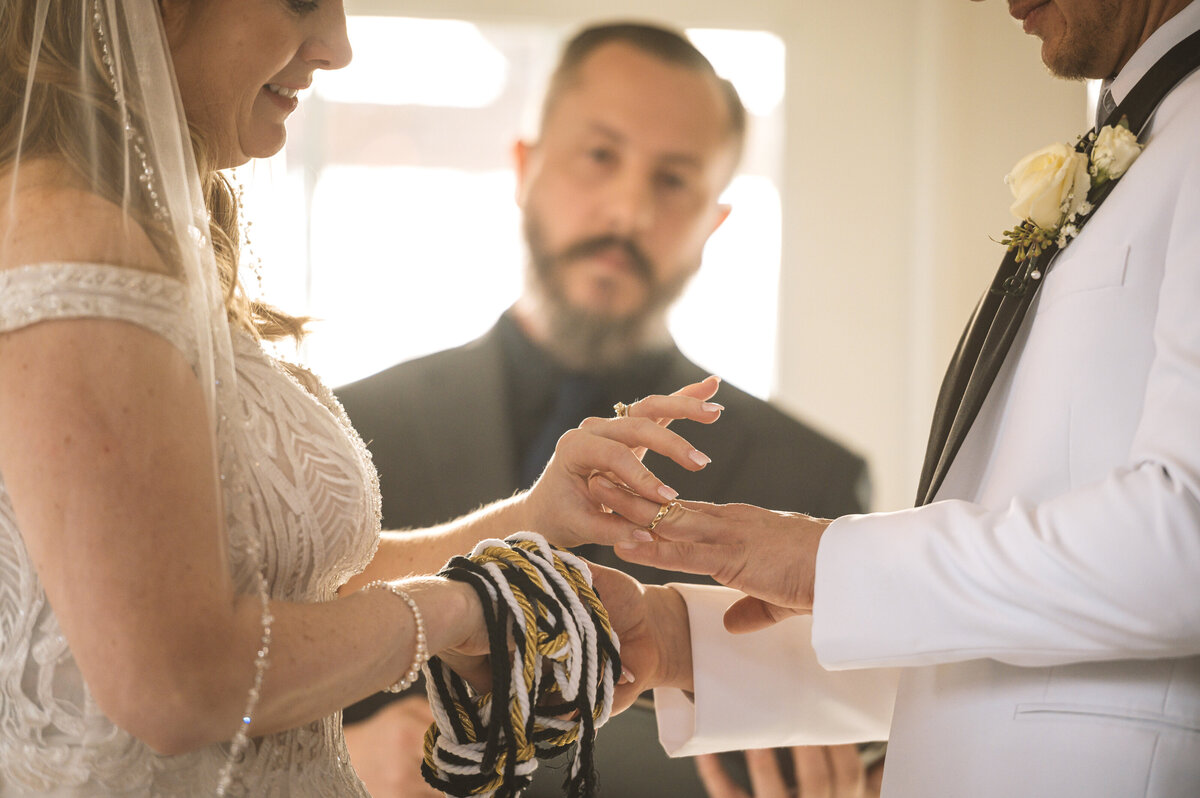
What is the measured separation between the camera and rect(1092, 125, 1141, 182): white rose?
1.34 m

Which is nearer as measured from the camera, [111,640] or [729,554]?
[111,640]

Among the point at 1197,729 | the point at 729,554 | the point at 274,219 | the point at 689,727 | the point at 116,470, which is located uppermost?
the point at 274,219

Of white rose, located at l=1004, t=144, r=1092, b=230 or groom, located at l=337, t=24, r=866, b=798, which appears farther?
groom, located at l=337, t=24, r=866, b=798

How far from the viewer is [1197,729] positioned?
119 cm

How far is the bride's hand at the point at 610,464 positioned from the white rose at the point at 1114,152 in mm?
608

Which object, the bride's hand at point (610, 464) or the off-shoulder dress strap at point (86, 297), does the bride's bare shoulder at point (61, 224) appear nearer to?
the off-shoulder dress strap at point (86, 297)

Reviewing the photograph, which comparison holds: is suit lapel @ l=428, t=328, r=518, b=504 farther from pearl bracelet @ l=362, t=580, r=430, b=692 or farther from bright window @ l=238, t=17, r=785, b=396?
pearl bracelet @ l=362, t=580, r=430, b=692

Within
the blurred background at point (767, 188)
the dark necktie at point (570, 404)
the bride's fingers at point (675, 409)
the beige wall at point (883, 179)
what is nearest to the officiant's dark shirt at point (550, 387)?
the dark necktie at point (570, 404)

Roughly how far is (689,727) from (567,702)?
2.03 ft

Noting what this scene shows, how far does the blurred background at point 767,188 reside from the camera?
2.54 meters

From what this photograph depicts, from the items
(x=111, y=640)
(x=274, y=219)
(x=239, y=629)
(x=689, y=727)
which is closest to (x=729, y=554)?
(x=689, y=727)

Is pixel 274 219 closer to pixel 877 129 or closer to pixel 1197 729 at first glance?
pixel 877 129

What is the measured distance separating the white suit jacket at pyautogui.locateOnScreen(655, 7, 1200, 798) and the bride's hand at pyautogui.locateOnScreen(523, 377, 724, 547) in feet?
0.98

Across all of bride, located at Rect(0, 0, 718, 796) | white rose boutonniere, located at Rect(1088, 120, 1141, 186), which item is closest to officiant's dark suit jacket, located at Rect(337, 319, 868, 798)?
bride, located at Rect(0, 0, 718, 796)
